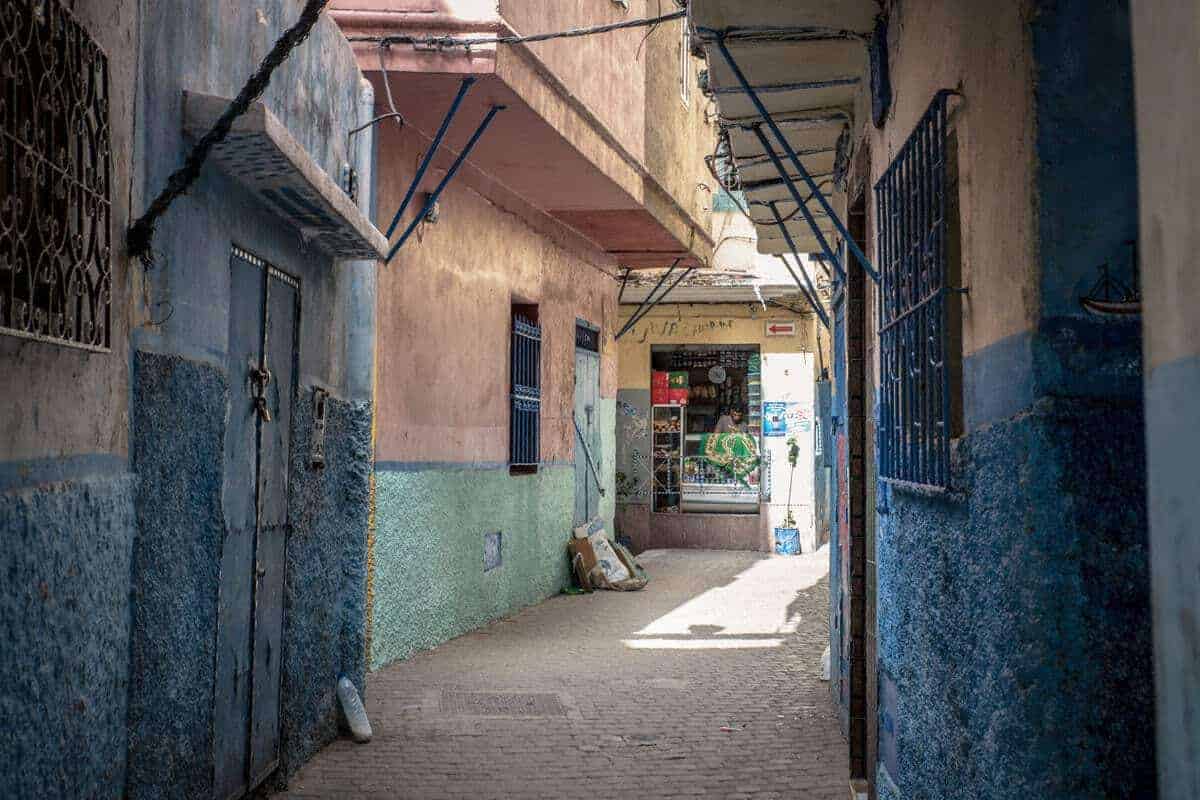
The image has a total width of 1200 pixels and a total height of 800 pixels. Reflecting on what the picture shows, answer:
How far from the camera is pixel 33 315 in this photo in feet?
10.6

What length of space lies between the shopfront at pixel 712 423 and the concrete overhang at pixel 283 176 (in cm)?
1361

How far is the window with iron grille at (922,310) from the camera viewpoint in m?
3.92

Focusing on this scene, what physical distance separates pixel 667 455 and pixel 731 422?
45.5 inches

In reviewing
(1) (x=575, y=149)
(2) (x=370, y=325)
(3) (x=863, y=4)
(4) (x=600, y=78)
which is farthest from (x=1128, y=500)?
(4) (x=600, y=78)

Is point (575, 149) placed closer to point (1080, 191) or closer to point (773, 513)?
point (1080, 191)

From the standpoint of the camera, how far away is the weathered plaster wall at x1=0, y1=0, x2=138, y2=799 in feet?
10.5

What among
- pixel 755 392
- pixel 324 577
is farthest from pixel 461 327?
pixel 755 392

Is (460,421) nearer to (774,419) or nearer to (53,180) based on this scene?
(53,180)

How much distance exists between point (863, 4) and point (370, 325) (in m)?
3.64

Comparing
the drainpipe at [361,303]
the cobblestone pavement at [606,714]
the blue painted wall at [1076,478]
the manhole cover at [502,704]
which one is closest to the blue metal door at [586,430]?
the cobblestone pavement at [606,714]

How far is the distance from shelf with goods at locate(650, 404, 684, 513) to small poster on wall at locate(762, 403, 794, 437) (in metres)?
1.35

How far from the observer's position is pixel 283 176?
5332 millimetres

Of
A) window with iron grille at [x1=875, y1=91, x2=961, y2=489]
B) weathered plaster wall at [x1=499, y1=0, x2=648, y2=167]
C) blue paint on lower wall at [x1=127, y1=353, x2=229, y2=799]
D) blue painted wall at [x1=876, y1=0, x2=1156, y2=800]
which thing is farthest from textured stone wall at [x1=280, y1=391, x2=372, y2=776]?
blue painted wall at [x1=876, y1=0, x2=1156, y2=800]

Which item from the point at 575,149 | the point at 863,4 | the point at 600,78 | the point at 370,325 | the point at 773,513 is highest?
the point at 600,78
